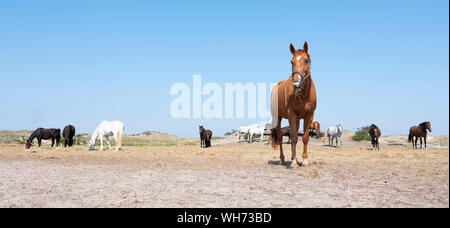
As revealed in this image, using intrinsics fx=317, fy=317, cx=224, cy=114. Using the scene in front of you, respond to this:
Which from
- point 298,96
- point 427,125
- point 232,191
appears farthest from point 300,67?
point 427,125

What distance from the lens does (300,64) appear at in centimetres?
898

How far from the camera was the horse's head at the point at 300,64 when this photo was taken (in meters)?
8.70

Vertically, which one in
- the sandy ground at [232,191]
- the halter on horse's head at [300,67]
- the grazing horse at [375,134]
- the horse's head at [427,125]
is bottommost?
the sandy ground at [232,191]

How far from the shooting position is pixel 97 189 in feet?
20.3

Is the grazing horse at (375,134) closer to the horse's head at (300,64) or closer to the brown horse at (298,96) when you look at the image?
the brown horse at (298,96)

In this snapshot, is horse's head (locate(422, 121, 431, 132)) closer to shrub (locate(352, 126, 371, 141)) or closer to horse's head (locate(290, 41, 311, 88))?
shrub (locate(352, 126, 371, 141))

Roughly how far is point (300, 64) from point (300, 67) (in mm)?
92

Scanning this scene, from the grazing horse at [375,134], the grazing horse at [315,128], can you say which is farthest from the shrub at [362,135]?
the grazing horse at [375,134]

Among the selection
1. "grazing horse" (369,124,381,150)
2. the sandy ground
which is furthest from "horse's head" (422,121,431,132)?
the sandy ground

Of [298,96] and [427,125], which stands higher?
[298,96]

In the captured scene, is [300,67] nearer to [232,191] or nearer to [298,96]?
[298,96]
